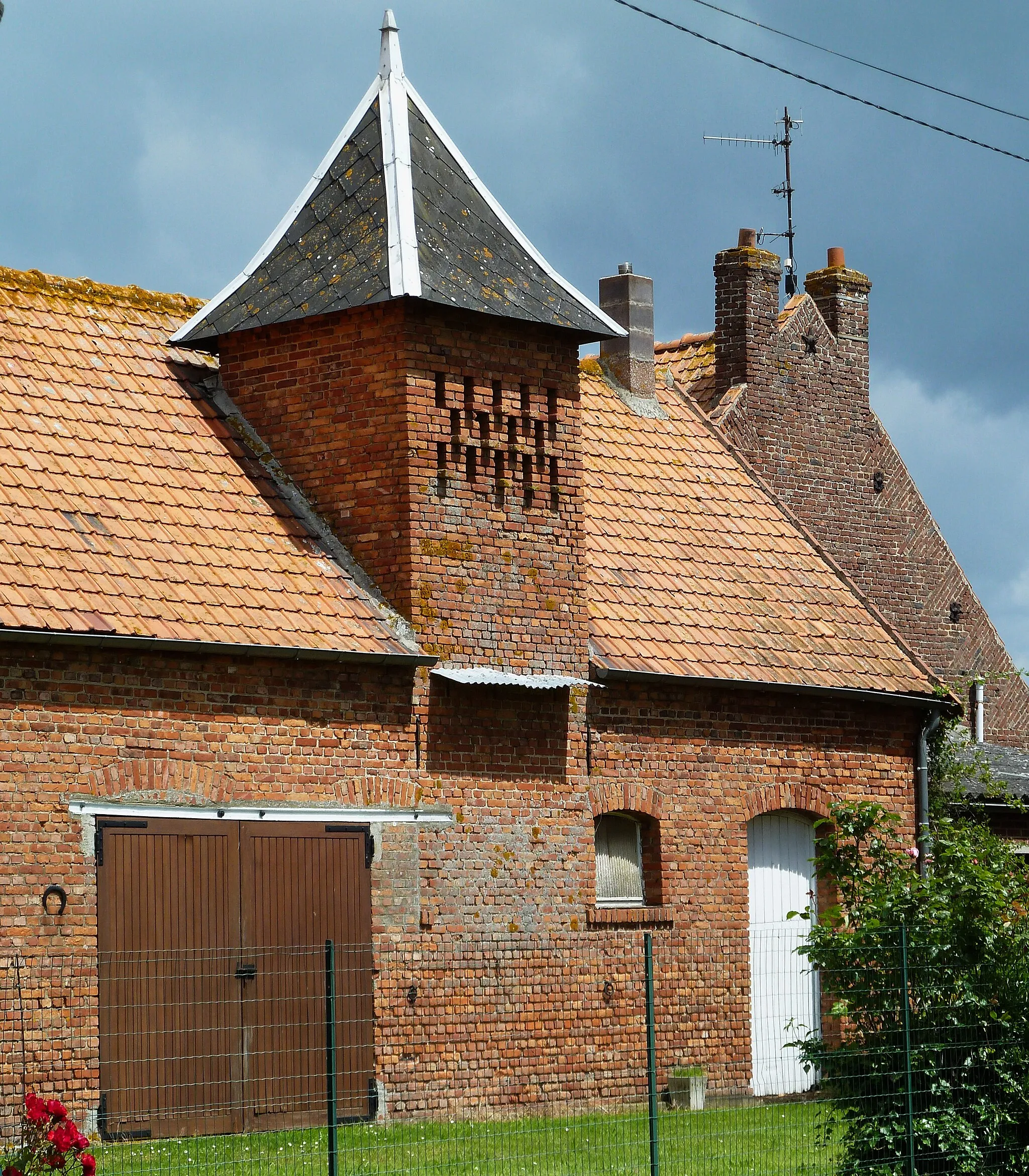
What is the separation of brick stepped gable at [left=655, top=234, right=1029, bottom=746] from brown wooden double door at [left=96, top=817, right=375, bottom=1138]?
9.61 metres

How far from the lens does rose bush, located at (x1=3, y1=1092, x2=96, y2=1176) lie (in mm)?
9609

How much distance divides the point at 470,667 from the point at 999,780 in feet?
28.1

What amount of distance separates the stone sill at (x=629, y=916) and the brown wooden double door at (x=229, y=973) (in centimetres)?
244

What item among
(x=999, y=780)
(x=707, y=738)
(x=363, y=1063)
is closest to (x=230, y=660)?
(x=363, y=1063)

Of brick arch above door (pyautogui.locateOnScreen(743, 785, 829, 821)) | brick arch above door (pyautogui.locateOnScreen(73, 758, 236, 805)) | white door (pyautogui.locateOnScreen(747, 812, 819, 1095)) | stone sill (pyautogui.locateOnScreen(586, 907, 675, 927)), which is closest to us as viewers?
brick arch above door (pyautogui.locateOnScreen(73, 758, 236, 805))

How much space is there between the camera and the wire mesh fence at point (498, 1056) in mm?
12648

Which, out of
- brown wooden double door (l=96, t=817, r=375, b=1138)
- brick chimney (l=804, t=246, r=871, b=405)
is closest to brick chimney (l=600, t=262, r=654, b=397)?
brick chimney (l=804, t=246, r=871, b=405)

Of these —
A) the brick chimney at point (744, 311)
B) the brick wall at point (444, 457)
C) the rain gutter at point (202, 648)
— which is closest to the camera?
the rain gutter at point (202, 648)

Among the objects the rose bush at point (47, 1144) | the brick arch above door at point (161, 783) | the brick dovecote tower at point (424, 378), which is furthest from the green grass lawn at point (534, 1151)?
the brick dovecote tower at point (424, 378)

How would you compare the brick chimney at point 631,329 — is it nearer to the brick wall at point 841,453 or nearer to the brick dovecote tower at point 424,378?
the brick wall at point 841,453

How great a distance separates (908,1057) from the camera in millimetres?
12391

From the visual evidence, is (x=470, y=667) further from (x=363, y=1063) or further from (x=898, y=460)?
(x=898, y=460)

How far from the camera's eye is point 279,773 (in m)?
15.5

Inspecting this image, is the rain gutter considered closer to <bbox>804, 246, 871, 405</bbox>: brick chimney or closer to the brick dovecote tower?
the brick dovecote tower
